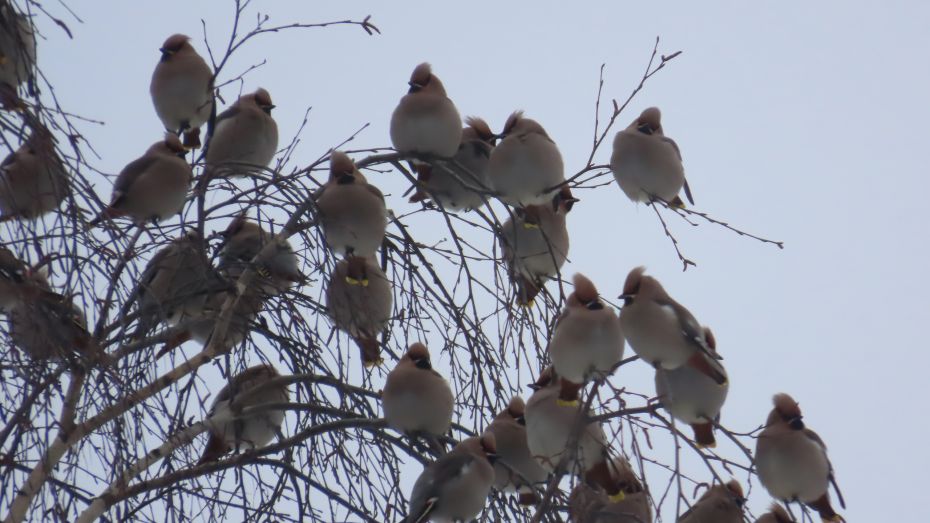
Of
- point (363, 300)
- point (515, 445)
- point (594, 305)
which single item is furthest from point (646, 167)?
point (363, 300)

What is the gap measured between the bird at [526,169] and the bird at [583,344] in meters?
0.75

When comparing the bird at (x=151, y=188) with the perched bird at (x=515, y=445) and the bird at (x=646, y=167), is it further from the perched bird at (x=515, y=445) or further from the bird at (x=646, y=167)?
the bird at (x=646, y=167)

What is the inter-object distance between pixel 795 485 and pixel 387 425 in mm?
1269

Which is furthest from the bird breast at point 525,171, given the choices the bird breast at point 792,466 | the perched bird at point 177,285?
the bird breast at point 792,466

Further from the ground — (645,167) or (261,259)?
(645,167)

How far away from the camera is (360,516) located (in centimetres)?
372

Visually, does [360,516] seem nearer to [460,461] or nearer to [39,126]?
[460,461]

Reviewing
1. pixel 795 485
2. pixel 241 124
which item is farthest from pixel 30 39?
pixel 795 485

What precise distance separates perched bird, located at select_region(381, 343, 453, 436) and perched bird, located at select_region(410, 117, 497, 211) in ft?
2.20

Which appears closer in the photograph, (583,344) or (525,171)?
(583,344)

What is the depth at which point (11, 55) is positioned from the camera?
3779 mm

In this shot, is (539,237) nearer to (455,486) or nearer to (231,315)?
(455,486)

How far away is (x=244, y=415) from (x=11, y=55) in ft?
4.22

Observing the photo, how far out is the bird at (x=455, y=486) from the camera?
3.99 m
